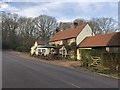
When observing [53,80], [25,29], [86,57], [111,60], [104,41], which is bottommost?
[53,80]

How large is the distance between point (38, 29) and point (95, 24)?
78.5ft

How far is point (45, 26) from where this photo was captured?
111 m

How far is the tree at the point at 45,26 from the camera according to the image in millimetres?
110625

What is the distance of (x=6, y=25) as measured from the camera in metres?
109

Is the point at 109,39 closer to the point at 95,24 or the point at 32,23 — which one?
the point at 95,24

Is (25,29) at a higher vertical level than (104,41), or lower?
higher

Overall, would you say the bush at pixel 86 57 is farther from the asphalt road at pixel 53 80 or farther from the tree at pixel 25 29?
the tree at pixel 25 29

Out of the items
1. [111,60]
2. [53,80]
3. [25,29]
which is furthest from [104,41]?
[25,29]

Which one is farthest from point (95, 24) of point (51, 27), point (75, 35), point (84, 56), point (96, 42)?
point (84, 56)

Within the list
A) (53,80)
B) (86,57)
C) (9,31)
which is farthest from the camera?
(9,31)

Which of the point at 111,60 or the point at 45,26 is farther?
the point at 45,26

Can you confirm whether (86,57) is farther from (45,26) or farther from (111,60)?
(45,26)

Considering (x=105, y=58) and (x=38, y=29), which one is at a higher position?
(x=38, y=29)

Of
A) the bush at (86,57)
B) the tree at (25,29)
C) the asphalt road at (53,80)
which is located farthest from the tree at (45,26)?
the asphalt road at (53,80)
